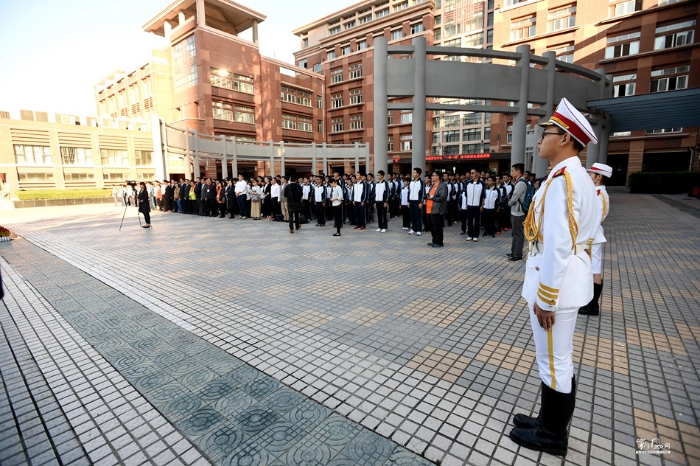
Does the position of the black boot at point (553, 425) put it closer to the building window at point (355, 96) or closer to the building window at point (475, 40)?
the building window at point (355, 96)

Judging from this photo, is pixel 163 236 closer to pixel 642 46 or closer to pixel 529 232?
pixel 529 232

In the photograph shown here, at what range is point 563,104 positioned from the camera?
2371mm

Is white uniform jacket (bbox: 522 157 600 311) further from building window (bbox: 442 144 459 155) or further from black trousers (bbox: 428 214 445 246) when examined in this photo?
building window (bbox: 442 144 459 155)

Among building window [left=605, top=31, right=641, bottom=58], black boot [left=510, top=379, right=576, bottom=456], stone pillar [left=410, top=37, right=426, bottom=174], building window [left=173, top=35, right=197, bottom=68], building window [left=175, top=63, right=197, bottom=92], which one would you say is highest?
building window [left=173, top=35, right=197, bottom=68]

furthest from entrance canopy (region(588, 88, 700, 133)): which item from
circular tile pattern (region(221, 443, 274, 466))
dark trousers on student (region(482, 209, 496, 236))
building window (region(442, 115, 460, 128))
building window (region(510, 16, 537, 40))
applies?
building window (region(442, 115, 460, 128))

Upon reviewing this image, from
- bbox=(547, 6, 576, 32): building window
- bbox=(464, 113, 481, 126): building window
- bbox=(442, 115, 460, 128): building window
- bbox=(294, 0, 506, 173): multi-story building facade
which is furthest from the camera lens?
bbox=(442, 115, 460, 128): building window

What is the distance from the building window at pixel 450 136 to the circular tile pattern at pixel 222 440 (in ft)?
161

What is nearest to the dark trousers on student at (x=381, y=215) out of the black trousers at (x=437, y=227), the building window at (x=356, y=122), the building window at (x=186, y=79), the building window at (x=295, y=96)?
the black trousers at (x=437, y=227)

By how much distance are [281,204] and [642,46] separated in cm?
3836

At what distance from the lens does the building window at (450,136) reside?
46.7m

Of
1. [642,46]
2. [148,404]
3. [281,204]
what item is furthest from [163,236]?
[642,46]

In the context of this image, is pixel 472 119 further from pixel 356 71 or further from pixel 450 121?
A: pixel 356 71

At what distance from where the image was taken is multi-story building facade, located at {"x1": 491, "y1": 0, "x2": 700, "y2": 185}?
100.0 feet

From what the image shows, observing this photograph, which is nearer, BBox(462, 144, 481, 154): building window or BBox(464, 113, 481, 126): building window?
BBox(464, 113, 481, 126): building window
